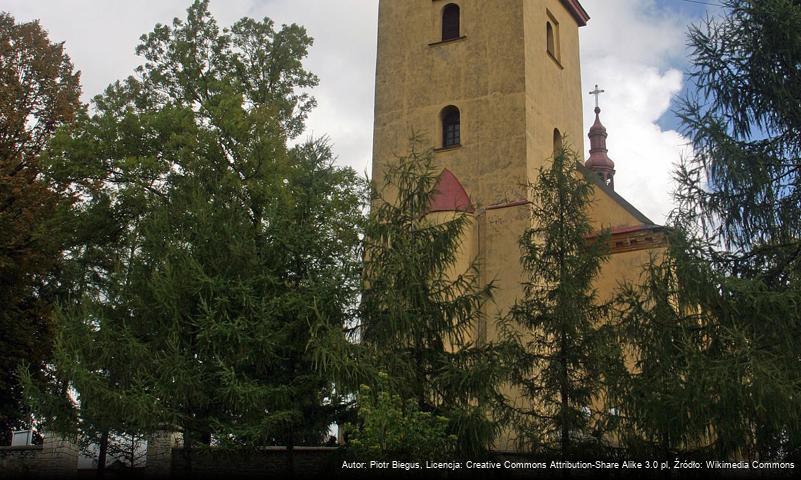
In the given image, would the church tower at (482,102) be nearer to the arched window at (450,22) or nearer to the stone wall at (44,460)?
the arched window at (450,22)

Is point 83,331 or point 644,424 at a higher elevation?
point 83,331

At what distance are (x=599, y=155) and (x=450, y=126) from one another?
33.0 m

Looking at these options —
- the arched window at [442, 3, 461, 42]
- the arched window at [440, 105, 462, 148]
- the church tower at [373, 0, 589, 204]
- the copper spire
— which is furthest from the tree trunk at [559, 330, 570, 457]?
the copper spire

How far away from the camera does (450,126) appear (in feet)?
70.2

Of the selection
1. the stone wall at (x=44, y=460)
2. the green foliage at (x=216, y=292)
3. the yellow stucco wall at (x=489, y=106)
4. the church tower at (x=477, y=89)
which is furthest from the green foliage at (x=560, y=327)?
the stone wall at (x=44, y=460)

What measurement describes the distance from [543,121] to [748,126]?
9.95 meters

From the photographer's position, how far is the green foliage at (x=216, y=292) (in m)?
11.7

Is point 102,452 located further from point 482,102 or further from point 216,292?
point 482,102

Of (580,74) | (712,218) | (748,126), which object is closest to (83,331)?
(712,218)

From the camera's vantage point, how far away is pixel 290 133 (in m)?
22.0

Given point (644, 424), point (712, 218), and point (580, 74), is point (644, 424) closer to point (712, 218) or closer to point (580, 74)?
point (712, 218)

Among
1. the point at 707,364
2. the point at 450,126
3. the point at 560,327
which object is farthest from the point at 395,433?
the point at 450,126

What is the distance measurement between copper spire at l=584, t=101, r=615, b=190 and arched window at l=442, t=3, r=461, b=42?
28641mm

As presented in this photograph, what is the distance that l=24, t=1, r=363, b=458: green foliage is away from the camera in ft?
38.5
